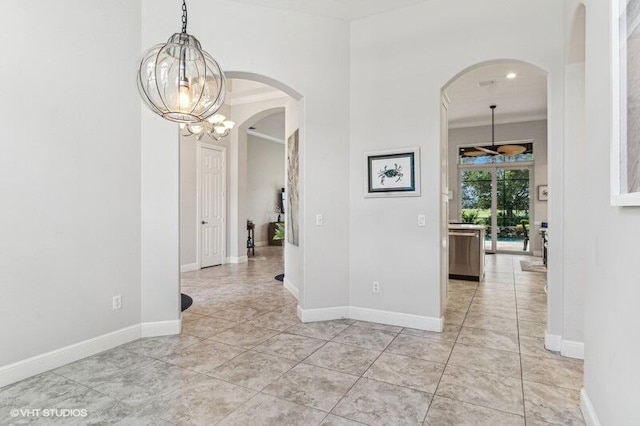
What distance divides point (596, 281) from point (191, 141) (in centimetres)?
657

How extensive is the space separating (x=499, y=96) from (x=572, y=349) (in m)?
5.72

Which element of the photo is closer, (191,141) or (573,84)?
(573,84)

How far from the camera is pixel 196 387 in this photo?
238cm

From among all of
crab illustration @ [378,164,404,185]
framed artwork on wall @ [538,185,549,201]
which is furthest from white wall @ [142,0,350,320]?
framed artwork on wall @ [538,185,549,201]

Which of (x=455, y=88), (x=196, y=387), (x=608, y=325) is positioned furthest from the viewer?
(x=455, y=88)

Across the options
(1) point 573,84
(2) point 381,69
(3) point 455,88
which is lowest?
(1) point 573,84

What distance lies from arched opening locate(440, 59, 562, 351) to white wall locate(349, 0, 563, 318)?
23 centimetres

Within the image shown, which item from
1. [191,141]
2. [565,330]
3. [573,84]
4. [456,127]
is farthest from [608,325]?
[456,127]

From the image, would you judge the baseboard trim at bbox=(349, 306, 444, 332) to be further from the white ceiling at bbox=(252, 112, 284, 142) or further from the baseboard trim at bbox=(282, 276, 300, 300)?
the white ceiling at bbox=(252, 112, 284, 142)

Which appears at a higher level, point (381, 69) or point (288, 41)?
point (288, 41)

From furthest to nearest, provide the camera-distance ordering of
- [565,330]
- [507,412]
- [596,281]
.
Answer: [565,330] → [507,412] → [596,281]

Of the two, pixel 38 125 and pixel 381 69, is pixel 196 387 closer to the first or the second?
pixel 38 125

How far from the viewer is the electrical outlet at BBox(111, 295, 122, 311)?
3078 mm

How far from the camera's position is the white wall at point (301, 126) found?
131 inches
